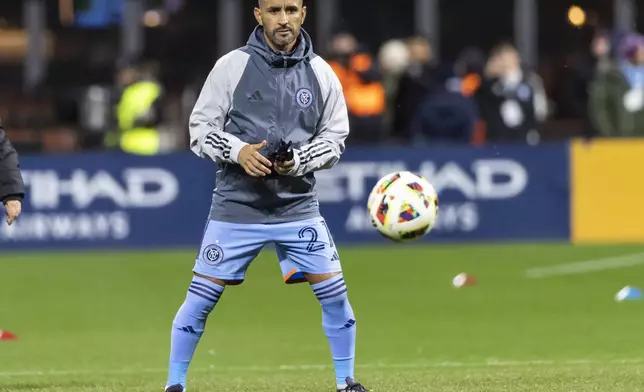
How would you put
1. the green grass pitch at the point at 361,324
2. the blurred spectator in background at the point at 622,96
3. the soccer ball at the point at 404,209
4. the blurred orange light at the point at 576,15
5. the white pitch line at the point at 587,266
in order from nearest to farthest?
the soccer ball at the point at 404,209 < the green grass pitch at the point at 361,324 < the white pitch line at the point at 587,266 < the blurred spectator in background at the point at 622,96 < the blurred orange light at the point at 576,15

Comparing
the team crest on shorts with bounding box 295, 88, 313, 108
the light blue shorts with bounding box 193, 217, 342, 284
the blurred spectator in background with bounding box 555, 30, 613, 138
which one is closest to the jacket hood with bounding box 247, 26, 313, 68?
the team crest on shorts with bounding box 295, 88, 313, 108

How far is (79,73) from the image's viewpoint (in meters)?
27.3

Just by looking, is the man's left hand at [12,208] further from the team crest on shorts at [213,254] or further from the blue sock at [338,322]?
the blue sock at [338,322]

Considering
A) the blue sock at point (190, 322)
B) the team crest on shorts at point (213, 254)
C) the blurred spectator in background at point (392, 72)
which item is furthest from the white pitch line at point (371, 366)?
the blurred spectator in background at point (392, 72)

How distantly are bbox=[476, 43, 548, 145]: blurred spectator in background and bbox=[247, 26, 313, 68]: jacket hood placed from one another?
36.0 ft

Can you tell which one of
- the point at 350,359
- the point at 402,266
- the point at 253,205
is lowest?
→ the point at 402,266

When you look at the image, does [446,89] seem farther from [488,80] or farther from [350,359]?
[350,359]

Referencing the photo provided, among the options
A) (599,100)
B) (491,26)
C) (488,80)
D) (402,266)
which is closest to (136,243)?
(402,266)

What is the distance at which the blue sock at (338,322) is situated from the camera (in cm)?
877

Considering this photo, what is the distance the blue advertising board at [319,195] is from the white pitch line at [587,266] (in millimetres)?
1486

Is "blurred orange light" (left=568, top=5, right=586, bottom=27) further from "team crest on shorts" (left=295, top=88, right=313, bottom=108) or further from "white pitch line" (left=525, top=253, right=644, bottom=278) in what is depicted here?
"team crest on shorts" (left=295, top=88, right=313, bottom=108)

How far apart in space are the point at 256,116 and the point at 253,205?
0.48 meters

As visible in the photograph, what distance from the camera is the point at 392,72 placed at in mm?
21234

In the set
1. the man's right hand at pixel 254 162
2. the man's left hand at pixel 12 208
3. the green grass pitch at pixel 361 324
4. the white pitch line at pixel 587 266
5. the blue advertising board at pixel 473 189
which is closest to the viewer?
the man's right hand at pixel 254 162
